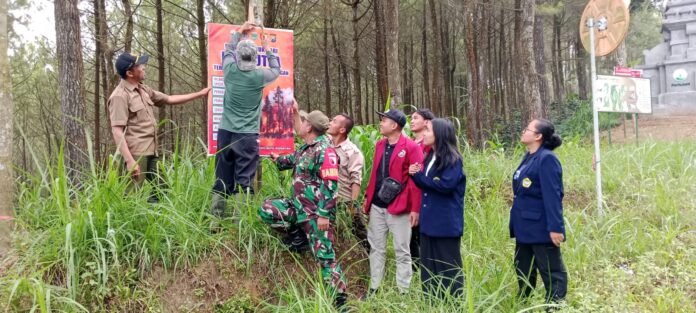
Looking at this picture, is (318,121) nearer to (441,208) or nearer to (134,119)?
(441,208)

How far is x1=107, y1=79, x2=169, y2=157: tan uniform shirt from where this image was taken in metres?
3.98

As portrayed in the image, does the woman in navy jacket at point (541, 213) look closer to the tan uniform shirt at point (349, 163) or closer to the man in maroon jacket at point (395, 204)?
the man in maroon jacket at point (395, 204)

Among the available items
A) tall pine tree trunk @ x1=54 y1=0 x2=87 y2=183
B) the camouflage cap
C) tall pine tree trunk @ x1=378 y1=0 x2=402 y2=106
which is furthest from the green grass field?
tall pine tree trunk @ x1=54 y1=0 x2=87 y2=183

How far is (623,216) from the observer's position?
18.2 feet

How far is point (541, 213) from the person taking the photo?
3.53 meters

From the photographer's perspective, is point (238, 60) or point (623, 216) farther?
point (623, 216)

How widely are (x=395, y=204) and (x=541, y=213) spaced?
1103 mm

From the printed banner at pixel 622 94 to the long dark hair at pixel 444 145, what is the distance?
118 inches

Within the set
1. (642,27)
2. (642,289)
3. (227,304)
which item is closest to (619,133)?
(642,289)

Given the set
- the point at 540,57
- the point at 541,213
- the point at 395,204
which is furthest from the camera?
the point at 540,57

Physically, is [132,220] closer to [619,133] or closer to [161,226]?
[161,226]

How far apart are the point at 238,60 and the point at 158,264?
176 centimetres

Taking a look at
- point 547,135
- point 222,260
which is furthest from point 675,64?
point 222,260

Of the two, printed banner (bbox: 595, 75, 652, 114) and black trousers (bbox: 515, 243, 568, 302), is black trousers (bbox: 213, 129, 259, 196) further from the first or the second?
printed banner (bbox: 595, 75, 652, 114)
